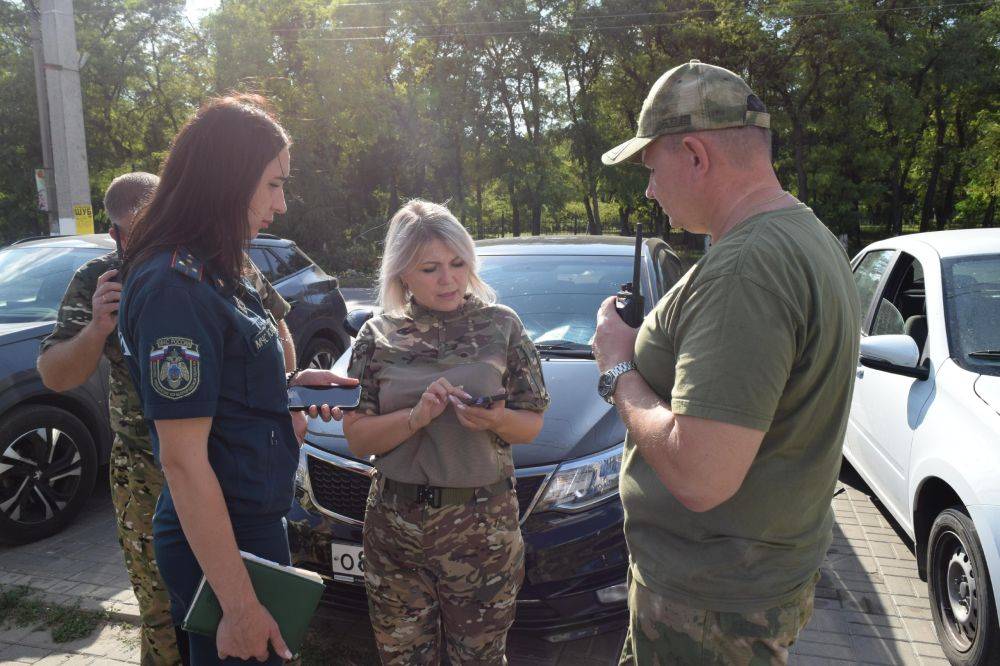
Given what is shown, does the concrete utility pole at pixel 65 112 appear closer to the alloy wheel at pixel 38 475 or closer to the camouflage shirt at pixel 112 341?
the alloy wheel at pixel 38 475

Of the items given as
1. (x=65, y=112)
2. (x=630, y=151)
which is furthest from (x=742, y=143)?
(x=65, y=112)

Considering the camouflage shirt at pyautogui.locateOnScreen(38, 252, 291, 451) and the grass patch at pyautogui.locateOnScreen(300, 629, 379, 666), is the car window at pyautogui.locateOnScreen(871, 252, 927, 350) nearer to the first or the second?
the grass patch at pyautogui.locateOnScreen(300, 629, 379, 666)

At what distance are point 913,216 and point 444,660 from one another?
166 feet

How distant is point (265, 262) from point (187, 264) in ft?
16.7

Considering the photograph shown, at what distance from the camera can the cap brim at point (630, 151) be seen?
5.16 feet

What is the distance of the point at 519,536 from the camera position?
2.33 metres

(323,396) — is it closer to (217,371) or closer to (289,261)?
(217,371)

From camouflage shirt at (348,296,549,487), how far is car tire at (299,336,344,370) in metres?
4.13

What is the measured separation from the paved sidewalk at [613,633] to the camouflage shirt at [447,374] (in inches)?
49.0

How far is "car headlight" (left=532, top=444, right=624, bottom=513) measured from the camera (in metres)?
2.73

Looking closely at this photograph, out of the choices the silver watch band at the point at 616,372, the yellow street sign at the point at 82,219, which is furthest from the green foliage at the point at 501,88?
the silver watch band at the point at 616,372

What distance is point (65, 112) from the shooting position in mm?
8617

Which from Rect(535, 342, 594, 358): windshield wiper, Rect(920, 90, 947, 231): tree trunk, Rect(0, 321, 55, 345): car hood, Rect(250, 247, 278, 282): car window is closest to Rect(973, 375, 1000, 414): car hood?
Rect(535, 342, 594, 358): windshield wiper

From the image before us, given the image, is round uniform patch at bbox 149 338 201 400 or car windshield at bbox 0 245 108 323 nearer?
round uniform patch at bbox 149 338 201 400
